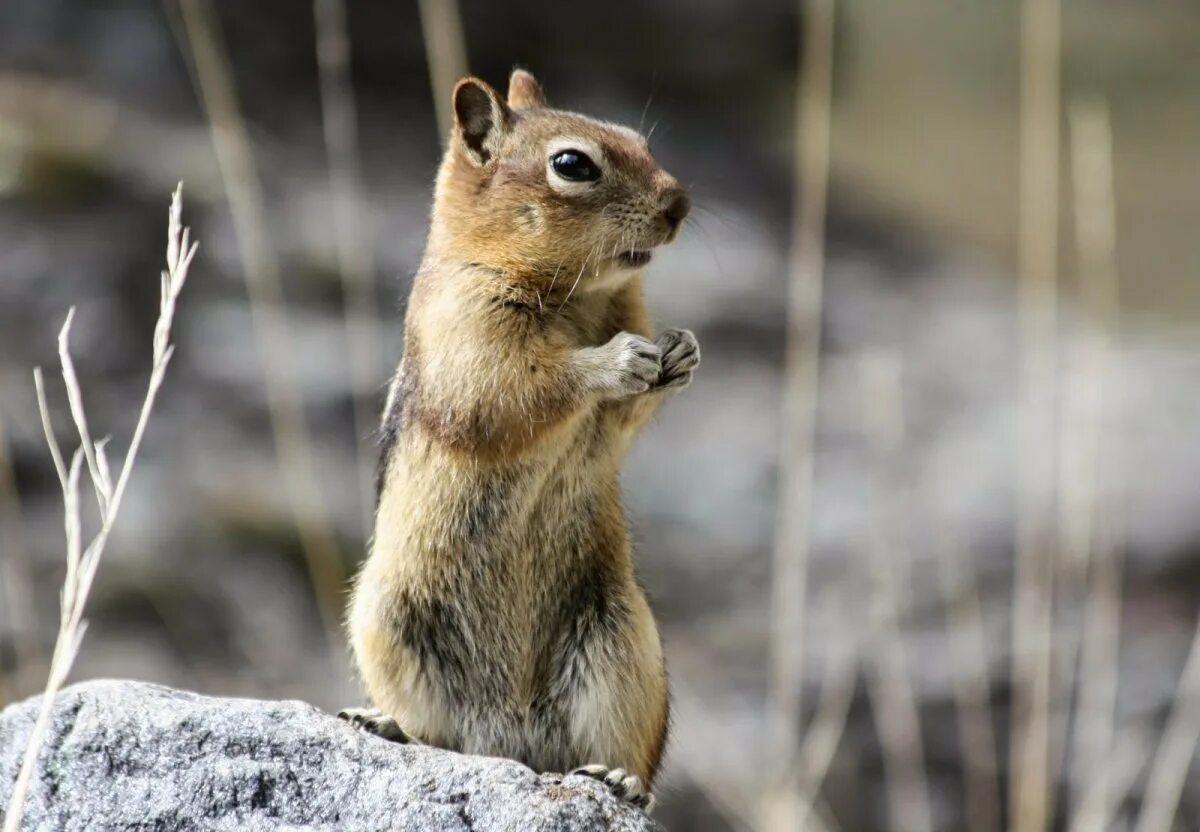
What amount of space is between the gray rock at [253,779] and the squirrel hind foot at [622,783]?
128 millimetres

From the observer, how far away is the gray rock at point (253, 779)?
91.7 inches

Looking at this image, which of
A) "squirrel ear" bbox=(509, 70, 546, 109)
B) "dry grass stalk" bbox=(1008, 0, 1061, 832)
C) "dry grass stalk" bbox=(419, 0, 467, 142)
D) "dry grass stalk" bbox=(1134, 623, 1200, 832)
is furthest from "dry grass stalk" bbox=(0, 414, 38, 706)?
"dry grass stalk" bbox=(1134, 623, 1200, 832)

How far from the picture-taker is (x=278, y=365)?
5.85 metres

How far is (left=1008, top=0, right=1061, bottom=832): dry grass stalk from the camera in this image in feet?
13.3

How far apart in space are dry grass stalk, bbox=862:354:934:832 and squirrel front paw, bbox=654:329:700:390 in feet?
5.34

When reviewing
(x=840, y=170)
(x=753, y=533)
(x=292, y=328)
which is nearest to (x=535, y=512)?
(x=753, y=533)

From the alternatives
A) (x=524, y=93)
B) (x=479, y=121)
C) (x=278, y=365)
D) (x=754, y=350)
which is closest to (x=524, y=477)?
(x=479, y=121)

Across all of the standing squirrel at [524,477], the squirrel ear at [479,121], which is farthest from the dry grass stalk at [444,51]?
the standing squirrel at [524,477]

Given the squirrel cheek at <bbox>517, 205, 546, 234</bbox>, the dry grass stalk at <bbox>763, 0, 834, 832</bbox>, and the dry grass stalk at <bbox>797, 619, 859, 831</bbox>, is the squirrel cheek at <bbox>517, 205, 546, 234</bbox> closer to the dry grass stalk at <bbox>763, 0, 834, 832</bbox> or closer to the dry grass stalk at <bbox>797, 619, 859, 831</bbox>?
the dry grass stalk at <bbox>763, 0, 834, 832</bbox>

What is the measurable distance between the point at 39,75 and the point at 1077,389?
4.41 metres

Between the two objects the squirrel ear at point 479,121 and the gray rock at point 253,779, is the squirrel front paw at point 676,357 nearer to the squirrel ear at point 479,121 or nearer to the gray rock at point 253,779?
the squirrel ear at point 479,121

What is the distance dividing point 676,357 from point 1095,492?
10.0 feet

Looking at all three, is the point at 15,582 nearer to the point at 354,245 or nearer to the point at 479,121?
the point at 354,245

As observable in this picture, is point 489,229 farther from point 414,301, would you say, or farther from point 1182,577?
point 1182,577
